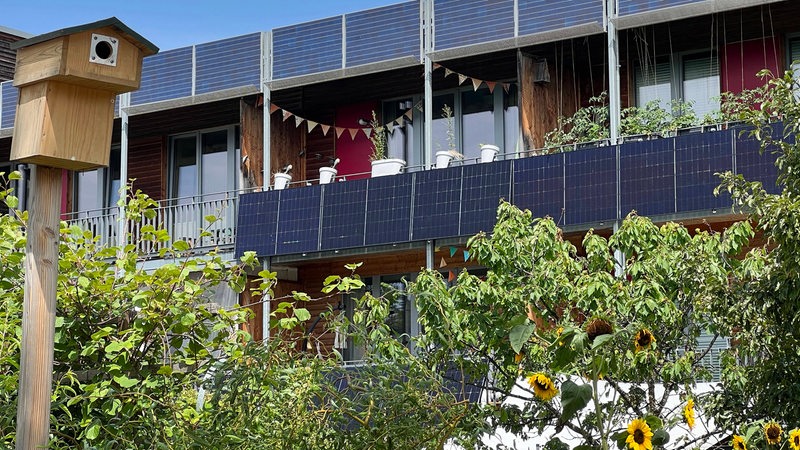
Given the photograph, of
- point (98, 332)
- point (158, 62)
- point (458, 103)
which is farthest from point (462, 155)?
point (98, 332)

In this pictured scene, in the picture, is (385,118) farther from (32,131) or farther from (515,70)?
(32,131)

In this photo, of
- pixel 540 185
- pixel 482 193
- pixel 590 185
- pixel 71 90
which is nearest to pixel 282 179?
pixel 482 193

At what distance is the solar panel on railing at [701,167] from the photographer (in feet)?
51.8

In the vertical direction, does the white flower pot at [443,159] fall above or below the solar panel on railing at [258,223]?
above

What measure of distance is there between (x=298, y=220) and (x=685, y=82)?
19.4 ft

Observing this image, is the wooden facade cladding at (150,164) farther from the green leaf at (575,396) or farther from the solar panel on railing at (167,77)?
the green leaf at (575,396)

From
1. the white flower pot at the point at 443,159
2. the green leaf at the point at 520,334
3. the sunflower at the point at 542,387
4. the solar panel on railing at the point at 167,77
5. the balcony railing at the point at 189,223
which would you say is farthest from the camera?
the solar panel on railing at the point at 167,77

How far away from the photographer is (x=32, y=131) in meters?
6.76

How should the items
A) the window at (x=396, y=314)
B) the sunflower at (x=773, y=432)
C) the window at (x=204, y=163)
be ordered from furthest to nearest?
the window at (x=204, y=163)
the window at (x=396, y=314)
the sunflower at (x=773, y=432)

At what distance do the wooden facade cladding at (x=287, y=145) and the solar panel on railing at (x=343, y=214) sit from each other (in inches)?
69.9

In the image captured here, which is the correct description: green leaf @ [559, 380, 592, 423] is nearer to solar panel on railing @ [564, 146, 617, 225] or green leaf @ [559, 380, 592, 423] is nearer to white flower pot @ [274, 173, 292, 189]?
solar panel on railing @ [564, 146, 617, 225]

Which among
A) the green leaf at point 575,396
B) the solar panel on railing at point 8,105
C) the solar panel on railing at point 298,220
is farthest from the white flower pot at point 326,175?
the green leaf at point 575,396

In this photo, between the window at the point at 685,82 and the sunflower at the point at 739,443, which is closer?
the sunflower at the point at 739,443

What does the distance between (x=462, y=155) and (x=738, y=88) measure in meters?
4.01
